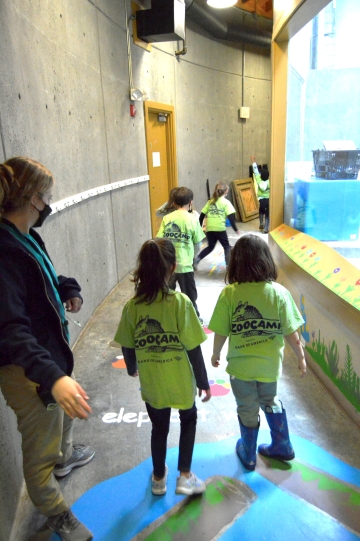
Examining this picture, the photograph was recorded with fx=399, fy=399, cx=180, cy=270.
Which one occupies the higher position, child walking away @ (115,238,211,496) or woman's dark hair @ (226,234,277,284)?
woman's dark hair @ (226,234,277,284)

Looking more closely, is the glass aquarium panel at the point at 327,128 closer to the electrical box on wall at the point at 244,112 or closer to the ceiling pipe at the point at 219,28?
the ceiling pipe at the point at 219,28

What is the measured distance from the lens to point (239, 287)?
204 cm

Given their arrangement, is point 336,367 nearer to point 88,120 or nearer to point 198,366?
point 198,366

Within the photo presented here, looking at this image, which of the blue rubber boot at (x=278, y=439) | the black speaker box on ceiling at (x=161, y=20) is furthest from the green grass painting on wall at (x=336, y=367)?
the black speaker box on ceiling at (x=161, y=20)

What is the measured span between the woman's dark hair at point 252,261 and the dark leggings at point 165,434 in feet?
2.34

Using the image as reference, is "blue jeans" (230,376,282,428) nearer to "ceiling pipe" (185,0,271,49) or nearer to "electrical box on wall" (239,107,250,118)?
"ceiling pipe" (185,0,271,49)

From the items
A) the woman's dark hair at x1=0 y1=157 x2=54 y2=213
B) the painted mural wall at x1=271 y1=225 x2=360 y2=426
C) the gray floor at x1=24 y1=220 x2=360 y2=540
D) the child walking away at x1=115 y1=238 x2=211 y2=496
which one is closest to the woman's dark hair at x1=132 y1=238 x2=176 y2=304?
the child walking away at x1=115 y1=238 x2=211 y2=496

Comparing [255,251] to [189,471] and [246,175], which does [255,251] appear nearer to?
[189,471]

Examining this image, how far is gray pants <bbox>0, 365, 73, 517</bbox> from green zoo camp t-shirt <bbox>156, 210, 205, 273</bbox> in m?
2.25

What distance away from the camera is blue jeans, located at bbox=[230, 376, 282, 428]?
2.12m

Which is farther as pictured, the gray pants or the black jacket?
the gray pants

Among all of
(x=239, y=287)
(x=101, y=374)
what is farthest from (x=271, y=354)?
(x=101, y=374)

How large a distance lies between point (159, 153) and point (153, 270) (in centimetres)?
591

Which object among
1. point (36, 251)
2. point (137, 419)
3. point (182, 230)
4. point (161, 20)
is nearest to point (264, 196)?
point (161, 20)
